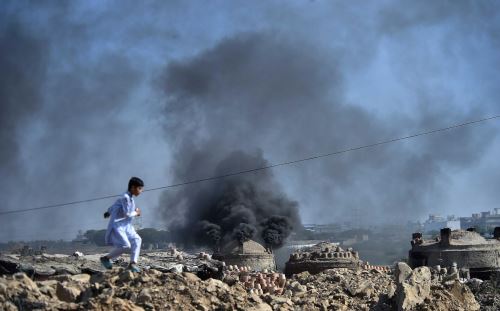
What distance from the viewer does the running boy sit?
34.0 ft

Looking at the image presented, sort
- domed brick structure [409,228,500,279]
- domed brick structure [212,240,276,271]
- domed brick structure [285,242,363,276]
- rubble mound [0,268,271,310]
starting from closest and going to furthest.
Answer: rubble mound [0,268,271,310]
domed brick structure [285,242,363,276]
domed brick structure [409,228,500,279]
domed brick structure [212,240,276,271]

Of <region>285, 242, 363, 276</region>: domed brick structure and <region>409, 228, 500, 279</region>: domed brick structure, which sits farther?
<region>409, 228, 500, 279</region>: domed brick structure

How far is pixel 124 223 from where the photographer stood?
412 inches

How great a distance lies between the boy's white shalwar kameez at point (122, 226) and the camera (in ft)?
34.0

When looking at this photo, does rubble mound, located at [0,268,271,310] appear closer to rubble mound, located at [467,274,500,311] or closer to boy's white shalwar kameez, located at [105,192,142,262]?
boy's white shalwar kameez, located at [105,192,142,262]

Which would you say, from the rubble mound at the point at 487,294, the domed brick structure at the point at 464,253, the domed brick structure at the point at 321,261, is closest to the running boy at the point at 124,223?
the rubble mound at the point at 487,294

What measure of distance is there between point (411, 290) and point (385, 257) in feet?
203

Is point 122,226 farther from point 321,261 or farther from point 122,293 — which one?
point 321,261

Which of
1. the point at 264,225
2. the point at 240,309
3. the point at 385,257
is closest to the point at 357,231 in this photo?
the point at 385,257

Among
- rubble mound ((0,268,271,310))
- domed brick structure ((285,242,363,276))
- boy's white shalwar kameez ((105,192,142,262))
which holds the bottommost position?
rubble mound ((0,268,271,310))

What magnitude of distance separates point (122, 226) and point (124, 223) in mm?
56

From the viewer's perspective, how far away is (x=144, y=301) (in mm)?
9406

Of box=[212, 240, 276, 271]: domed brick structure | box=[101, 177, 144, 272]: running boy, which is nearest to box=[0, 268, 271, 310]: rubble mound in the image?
box=[101, 177, 144, 272]: running boy

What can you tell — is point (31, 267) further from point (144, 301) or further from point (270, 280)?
point (270, 280)
